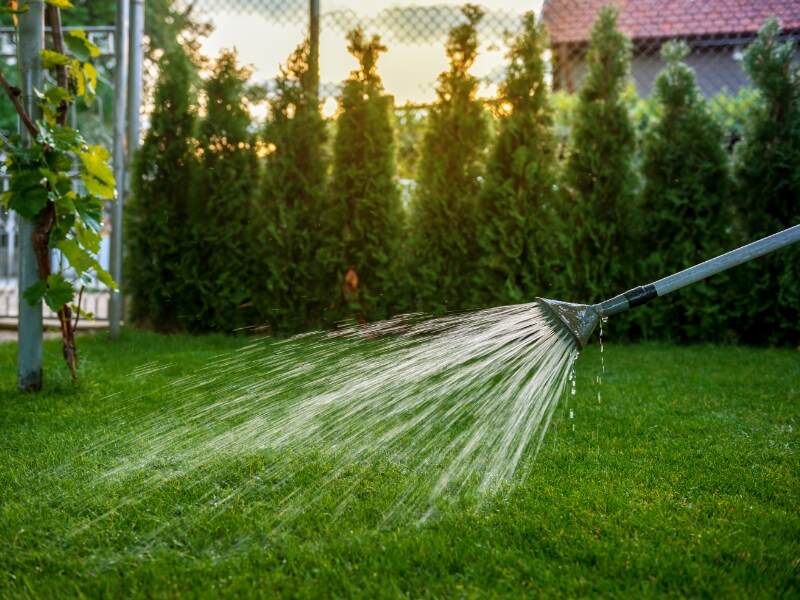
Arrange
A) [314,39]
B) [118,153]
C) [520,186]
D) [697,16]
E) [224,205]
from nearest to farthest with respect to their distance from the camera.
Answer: [118,153] → [520,186] → [224,205] → [314,39] → [697,16]

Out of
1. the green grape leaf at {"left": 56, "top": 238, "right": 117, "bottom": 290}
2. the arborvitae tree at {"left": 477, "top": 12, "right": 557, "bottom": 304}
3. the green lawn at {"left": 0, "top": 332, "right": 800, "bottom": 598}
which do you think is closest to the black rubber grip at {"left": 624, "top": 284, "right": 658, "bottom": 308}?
the green lawn at {"left": 0, "top": 332, "right": 800, "bottom": 598}

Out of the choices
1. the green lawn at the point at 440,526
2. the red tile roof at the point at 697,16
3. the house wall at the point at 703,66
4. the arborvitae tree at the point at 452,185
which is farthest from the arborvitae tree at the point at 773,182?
the green lawn at the point at 440,526

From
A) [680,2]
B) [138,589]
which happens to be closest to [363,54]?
[680,2]

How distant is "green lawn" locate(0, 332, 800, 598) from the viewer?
2002 mm

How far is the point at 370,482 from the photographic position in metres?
2.71

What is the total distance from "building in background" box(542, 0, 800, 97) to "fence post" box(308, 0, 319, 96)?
93.6 inches

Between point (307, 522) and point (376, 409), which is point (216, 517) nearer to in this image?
point (307, 522)

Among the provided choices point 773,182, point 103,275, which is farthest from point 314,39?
point 773,182

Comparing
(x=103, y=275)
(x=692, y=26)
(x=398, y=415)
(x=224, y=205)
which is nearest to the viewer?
(x=398, y=415)

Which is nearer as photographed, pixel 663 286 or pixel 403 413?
pixel 663 286

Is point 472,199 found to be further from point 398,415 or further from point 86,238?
point 86,238

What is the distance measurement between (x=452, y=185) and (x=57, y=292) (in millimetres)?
3824

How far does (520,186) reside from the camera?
6.61 metres

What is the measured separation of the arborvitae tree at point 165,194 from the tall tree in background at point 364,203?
4.63 feet
